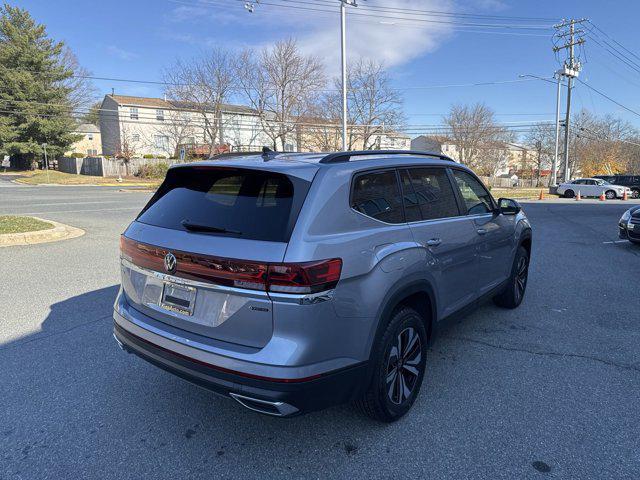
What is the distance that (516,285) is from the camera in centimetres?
515

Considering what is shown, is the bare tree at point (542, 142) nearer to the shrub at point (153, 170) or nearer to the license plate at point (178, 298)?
the shrub at point (153, 170)

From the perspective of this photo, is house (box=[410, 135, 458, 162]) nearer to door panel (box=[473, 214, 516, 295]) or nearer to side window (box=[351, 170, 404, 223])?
door panel (box=[473, 214, 516, 295])

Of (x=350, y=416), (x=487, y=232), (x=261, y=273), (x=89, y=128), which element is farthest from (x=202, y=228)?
(x=89, y=128)

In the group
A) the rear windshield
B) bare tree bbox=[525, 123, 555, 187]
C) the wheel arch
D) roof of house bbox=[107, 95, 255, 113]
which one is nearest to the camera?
the rear windshield

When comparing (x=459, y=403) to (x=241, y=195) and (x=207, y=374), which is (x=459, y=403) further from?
(x=241, y=195)

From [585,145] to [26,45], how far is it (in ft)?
253

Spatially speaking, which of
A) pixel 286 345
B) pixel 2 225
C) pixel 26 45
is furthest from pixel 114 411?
pixel 26 45

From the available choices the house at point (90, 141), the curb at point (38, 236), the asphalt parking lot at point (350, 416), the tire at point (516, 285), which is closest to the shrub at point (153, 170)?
the house at point (90, 141)

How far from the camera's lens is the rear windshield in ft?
7.79

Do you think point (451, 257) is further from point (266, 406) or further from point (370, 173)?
point (266, 406)

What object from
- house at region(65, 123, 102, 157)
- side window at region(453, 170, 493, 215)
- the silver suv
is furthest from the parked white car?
house at region(65, 123, 102, 157)

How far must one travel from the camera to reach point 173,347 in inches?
99.9

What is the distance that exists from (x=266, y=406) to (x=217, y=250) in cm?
87

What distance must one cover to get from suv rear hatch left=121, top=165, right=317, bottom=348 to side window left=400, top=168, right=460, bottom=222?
97 cm
